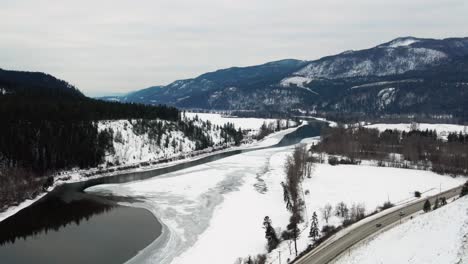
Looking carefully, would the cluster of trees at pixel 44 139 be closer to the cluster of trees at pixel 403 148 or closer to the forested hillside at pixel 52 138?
the forested hillside at pixel 52 138

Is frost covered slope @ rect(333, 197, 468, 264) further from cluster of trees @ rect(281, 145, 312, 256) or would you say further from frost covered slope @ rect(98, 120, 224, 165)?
frost covered slope @ rect(98, 120, 224, 165)

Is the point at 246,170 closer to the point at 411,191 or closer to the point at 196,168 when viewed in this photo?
the point at 196,168

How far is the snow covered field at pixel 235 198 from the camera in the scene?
45.1 metres

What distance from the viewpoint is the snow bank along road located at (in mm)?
37906

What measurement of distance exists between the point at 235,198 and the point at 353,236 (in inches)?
1040

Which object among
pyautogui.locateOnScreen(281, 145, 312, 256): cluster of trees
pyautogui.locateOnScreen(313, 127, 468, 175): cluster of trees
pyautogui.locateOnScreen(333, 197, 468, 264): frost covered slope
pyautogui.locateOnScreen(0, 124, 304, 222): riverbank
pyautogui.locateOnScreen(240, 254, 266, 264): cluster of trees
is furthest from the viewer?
pyautogui.locateOnScreen(313, 127, 468, 175): cluster of trees

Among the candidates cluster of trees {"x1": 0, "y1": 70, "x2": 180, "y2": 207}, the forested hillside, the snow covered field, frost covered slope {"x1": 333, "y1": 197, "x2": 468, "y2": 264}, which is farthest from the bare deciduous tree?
cluster of trees {"x1": 0, "y1": 70, "x2": 180, "y2": 207}

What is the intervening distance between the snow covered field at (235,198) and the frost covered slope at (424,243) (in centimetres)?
837

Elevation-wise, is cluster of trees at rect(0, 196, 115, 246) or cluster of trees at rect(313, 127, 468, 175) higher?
cluster of trees at rect(313, 127, 468, 175)

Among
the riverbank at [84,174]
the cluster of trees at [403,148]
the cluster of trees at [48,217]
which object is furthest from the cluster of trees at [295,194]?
the riverbank at [84,174]

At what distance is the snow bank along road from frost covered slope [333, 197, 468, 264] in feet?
5.75

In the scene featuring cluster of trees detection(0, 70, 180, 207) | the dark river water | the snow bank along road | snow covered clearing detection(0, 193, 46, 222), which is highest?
cluster of trees detection(0, 70, 180, 207)

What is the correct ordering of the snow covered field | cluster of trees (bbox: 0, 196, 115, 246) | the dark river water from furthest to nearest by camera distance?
1. cluster of trees (bbox: 0, 196, 115, 246)
2. the snow covered field
3. the dark river water

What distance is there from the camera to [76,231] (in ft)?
172
